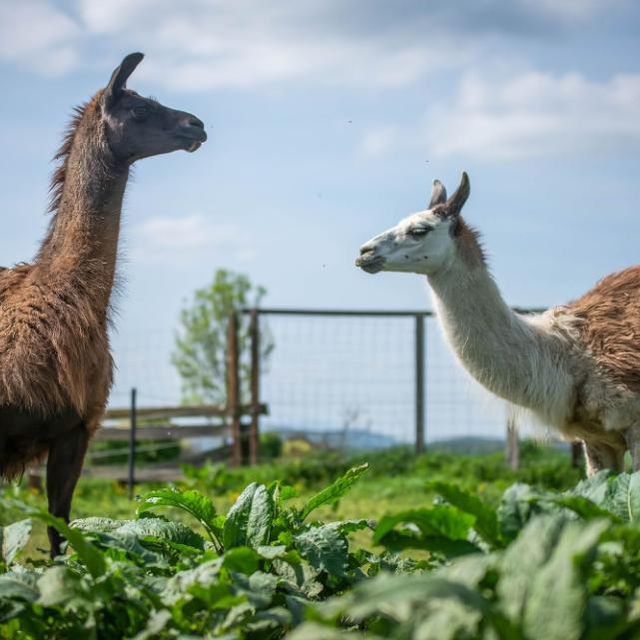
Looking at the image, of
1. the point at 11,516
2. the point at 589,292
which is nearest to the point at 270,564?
the point at 589,292

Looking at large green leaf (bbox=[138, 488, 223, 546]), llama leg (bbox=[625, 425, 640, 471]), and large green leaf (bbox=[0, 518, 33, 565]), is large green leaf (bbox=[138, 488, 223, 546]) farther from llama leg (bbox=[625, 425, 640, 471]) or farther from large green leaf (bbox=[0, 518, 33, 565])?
llama leg (bbox=[625, 425, 640, 471])

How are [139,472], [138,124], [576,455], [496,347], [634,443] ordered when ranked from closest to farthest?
[138,124] < [634,443] < [496,347] < [576,455] < [139,472]

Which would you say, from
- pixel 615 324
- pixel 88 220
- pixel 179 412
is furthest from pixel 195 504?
pixel 179 412

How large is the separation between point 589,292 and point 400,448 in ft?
23.4

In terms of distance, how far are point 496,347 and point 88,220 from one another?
2.32 m

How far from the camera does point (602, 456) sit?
5855 millimetres

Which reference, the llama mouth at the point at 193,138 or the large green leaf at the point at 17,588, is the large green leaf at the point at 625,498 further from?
the llama mouth at the point at 193,138

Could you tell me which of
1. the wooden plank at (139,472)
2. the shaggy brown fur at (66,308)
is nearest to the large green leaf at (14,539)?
the shaggy brown fur at (66,308)

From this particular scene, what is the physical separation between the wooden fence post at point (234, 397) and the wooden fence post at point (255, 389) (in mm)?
168

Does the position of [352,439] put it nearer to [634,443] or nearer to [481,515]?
[634,443]

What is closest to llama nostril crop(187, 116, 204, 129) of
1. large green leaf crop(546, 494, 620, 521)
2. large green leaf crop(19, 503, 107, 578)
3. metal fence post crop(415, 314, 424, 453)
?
large green leaf crop(19, 503, 107, 578)

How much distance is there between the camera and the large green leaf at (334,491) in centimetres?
318

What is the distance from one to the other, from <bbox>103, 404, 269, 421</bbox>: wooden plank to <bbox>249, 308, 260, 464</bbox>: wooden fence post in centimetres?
11

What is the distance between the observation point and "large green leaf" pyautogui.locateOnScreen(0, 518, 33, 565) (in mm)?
2850
